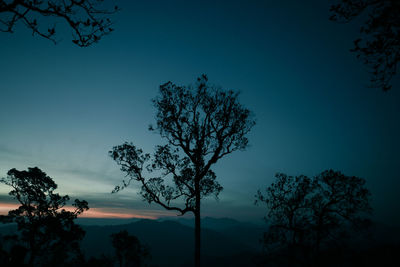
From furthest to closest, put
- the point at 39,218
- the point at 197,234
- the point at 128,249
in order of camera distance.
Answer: the point at 128,249 < the point at 39,218 < the point at 197,234

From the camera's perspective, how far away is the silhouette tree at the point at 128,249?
40.1 metres

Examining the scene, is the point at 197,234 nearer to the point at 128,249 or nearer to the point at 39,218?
the point at 39,218

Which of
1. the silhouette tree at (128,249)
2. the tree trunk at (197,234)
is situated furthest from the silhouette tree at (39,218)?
the tree trunk at (197,234)

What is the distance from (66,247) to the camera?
28469 mm

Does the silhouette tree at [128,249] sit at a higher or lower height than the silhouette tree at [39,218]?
lower

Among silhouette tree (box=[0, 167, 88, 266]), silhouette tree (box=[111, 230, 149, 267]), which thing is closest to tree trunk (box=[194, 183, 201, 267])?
silhouette tree (box=[0, 167, 88, 266])

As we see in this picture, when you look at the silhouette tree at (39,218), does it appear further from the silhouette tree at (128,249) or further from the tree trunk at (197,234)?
the tree trunk at (197,234)

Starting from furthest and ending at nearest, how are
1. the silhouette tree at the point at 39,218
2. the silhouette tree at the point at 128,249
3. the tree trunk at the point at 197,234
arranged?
the silhouette tree at the point at 128,249 → the silhouette tree at the point at 39,218 → the tree trunk at the point at 197,234

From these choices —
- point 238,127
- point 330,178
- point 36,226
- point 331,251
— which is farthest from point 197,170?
point 36,226

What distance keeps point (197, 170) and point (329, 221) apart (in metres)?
16.6

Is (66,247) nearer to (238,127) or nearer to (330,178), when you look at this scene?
(238,127)

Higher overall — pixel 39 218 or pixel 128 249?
pixel 39 218

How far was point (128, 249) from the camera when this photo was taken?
4088cm

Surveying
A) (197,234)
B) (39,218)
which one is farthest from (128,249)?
(197,234)
